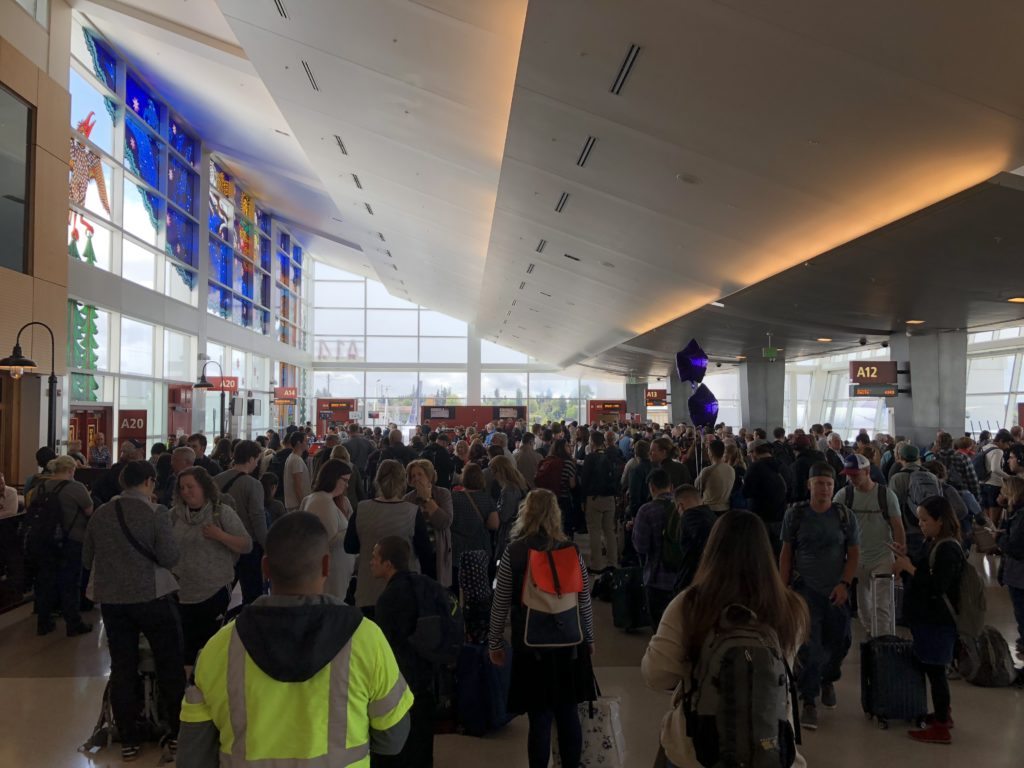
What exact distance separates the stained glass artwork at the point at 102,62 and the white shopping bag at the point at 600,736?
18.7m

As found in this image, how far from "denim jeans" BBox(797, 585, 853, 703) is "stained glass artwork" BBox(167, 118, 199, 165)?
22.5m

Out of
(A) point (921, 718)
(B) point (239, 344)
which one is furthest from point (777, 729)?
(B) point (239, 344)

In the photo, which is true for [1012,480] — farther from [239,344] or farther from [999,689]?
[239,344]

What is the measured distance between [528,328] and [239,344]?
10.8 metres

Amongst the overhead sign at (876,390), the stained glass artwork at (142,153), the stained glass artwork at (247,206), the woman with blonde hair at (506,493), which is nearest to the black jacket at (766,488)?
the woman with blonde hair at (506,493)

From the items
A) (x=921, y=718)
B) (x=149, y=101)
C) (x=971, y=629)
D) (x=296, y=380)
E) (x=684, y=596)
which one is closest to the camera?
(x=684, y=596)

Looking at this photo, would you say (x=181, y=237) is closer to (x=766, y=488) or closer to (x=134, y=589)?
(x=766, y=488)

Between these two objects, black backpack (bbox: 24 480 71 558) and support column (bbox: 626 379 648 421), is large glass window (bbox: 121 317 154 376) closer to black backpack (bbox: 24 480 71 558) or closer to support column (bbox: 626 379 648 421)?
black backpack (bbox: 24 480 71 558)

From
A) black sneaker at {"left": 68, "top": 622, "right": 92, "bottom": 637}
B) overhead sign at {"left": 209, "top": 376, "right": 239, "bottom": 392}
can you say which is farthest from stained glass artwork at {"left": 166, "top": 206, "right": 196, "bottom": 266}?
black sneaker at {"left": 68, "top": 622, "right": 92, "bottom": 637}

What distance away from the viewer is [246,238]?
3072 centimetres

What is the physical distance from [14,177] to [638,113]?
10.7 m

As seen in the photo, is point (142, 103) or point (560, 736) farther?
point (142, 103)

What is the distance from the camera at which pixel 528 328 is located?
95.8 ft

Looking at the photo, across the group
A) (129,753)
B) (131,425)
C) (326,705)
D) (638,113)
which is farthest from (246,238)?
(326,705)
